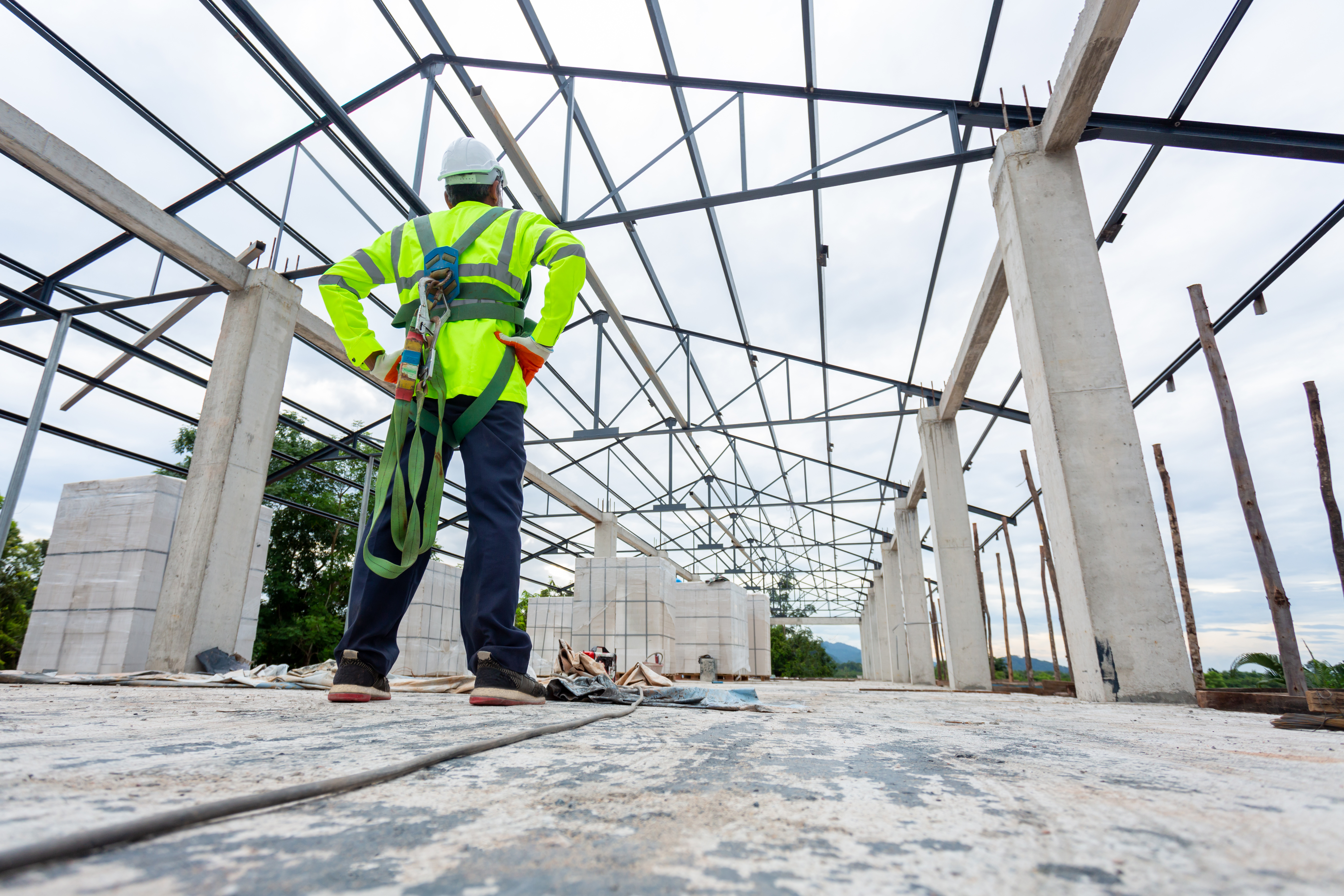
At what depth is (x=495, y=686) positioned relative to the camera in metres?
2.61

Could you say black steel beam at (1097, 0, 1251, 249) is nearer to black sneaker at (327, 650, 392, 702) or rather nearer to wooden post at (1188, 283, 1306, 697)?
wooden post at (1188, 283, 1306, 697)

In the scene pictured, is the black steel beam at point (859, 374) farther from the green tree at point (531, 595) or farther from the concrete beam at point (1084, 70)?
the green tree at point (531, 595)

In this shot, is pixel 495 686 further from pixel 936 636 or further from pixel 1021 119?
pixel 936 636

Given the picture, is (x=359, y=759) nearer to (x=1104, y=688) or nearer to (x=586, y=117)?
(x=1104, y=688)

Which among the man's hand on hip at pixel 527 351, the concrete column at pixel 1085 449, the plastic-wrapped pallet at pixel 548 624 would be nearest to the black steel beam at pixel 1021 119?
the concrete column at pixel 1085 449

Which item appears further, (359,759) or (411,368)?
(411,368)

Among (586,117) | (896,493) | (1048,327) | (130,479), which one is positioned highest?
(586,117)

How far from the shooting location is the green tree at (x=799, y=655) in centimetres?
5456

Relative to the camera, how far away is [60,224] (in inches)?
323

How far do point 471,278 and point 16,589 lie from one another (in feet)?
102

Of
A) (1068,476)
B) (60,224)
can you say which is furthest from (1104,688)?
(60,224)

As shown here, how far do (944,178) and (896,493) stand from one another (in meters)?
12.2

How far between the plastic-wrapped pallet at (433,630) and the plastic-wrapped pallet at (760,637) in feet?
31.1

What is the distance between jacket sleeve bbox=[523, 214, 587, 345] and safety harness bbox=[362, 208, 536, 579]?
112mm
